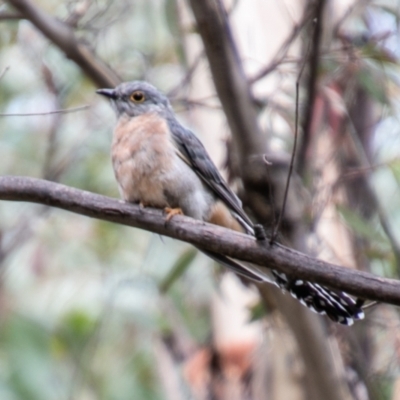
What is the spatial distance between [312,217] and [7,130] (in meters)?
2.78

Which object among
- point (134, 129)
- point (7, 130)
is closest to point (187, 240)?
point (134, 129)

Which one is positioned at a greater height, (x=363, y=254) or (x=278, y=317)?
(x=363, y=254)

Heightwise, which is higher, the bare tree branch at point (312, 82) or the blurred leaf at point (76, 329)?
the bare tree branch at point (312, 82)

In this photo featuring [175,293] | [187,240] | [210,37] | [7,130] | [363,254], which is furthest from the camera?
[7,130]

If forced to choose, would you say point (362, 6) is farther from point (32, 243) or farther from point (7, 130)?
point (32, 243)

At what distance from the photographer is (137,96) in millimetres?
3676

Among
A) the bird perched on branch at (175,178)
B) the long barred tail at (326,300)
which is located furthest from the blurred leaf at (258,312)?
the long barred tail at (326,300)

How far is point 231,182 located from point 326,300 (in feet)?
4.78

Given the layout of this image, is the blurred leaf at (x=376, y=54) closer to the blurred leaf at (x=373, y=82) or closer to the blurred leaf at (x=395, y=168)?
the blurred leaf at (x=373, y=82)

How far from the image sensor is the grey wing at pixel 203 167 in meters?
3.25

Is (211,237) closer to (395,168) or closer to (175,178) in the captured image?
(175,178)

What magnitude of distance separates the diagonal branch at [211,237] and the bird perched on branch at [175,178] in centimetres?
28

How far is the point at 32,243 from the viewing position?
640 centimetres

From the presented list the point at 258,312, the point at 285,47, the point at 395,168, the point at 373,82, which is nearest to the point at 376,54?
the point at 373,82
